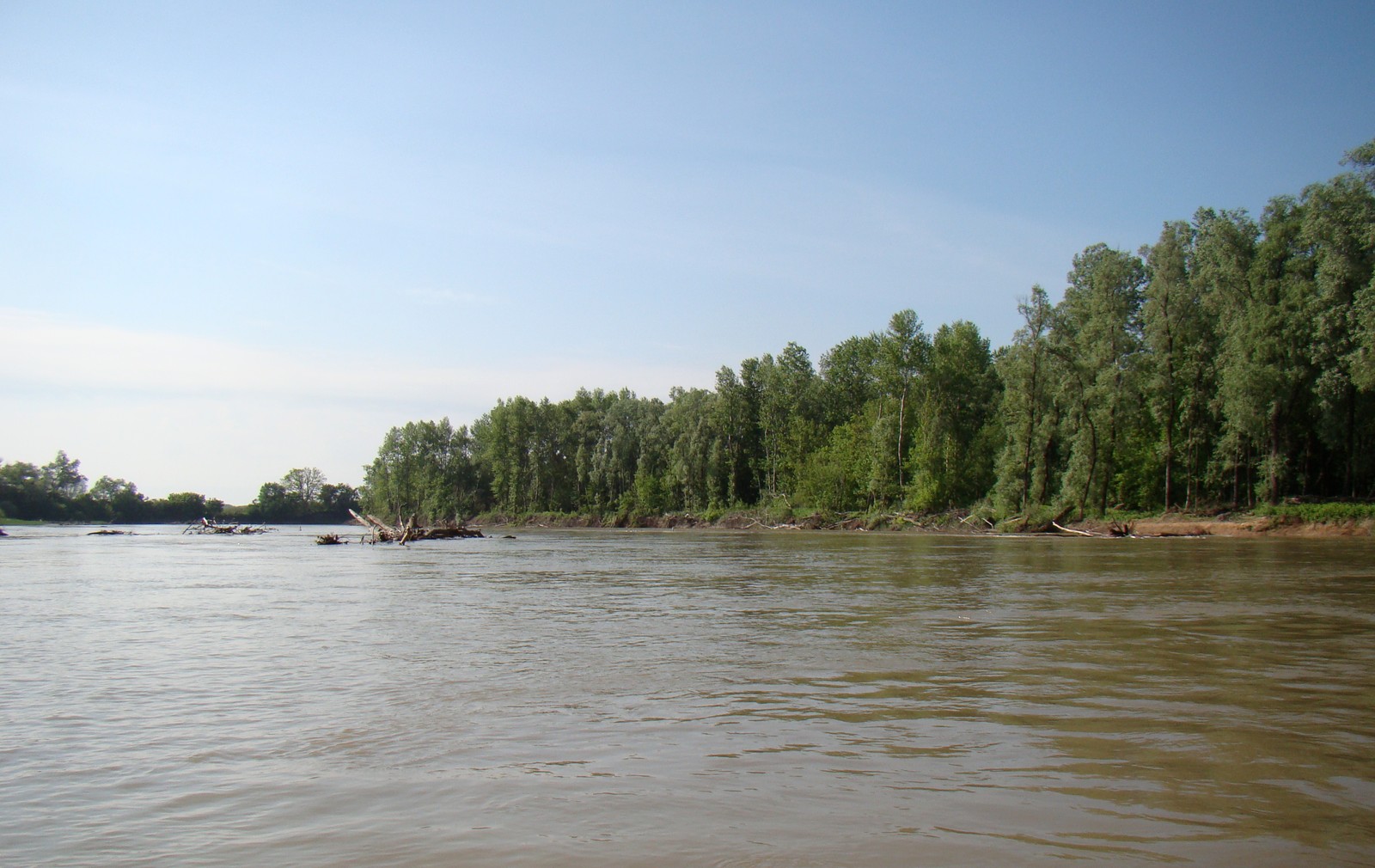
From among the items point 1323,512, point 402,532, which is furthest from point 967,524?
point 402,532

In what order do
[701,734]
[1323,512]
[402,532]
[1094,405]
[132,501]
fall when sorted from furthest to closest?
[132,501] → [1094,405] → [402,532] → [1323,512] → [701,734]

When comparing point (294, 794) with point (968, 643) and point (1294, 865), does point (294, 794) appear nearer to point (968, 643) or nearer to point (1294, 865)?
point (1294, 865)

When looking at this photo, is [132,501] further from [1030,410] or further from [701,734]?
[701,734]

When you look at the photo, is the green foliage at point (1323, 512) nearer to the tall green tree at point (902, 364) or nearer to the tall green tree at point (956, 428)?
the tall green tree at point (956, 428)

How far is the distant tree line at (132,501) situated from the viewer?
118562 mm

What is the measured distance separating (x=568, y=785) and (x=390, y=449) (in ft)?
476

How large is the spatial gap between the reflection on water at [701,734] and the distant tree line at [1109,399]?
39264 millimetres

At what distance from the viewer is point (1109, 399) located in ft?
192

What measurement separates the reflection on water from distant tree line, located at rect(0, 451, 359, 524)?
118 m

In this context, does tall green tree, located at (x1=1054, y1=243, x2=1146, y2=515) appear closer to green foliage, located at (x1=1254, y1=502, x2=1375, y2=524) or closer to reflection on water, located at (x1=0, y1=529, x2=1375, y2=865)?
green foliage, located at (x1=1254, y1=502, x2=1375, y2=524)

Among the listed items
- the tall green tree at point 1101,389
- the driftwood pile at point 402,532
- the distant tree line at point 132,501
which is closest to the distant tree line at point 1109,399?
the tall green tree at point 1101,389

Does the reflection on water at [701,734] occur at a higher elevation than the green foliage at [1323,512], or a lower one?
lower

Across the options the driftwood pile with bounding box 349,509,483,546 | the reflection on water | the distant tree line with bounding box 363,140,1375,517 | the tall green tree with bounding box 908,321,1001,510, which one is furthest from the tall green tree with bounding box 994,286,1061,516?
the reflection on water

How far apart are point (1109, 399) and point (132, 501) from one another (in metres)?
146
